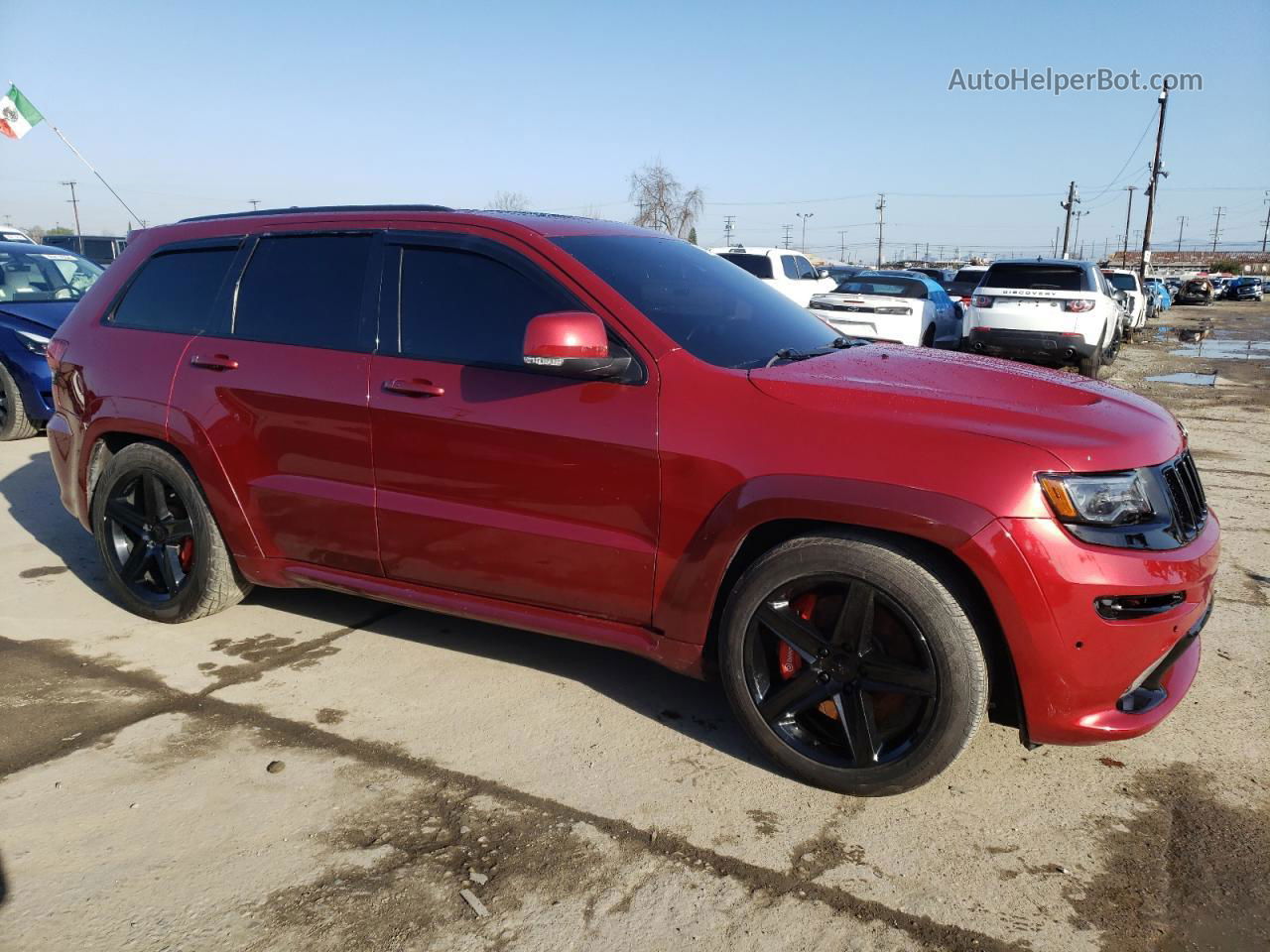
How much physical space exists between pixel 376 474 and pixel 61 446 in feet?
6.85

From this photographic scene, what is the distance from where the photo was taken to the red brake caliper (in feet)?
9.59

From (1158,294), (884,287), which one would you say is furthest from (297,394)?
(1158,294)

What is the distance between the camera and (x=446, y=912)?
7.86 ft

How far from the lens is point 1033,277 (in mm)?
12977

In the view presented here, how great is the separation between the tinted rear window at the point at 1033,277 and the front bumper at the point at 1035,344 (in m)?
0.77

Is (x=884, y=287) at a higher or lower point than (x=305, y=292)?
lower

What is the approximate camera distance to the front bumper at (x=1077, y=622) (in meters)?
2.57

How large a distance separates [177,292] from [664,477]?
2574 millimetres

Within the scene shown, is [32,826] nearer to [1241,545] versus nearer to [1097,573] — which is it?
[1097,573]

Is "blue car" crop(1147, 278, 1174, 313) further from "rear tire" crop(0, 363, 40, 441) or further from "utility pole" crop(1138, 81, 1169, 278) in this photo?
"rear tire" crop(0, 363, 40, 441)

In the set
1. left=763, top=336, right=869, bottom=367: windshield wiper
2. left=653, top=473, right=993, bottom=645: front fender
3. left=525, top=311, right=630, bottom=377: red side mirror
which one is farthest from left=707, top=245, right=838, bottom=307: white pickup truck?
left=653, top=473, right=993, bottom=645: front fender

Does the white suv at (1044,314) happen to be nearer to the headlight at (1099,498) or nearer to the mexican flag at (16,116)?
the headlight at (1099,498)

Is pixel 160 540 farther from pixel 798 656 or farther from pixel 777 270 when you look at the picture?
pixel 777 270

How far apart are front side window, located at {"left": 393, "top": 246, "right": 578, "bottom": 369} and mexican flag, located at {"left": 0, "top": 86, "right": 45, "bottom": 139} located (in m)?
12.0
